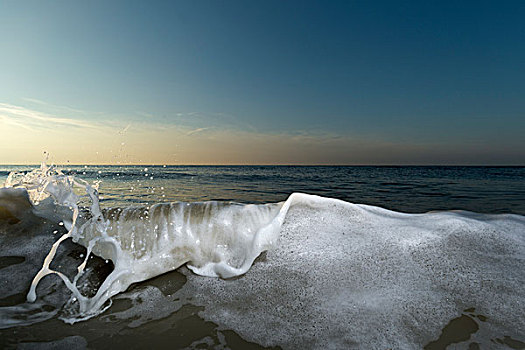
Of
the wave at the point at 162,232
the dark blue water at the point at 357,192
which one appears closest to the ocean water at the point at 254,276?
the wave at the point at 162,232

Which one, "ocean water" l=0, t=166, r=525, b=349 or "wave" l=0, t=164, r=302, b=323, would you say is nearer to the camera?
"ocean water" l=0, t=166, r=525, b=349

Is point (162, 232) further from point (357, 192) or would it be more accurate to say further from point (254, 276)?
point (357, 192)

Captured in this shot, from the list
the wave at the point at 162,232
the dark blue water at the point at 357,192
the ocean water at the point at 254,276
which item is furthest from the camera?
the dark blue water at the point at 357,192

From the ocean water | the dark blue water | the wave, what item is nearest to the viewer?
the ocean water

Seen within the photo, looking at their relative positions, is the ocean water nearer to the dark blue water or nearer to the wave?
the wave

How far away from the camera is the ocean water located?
1673 mm

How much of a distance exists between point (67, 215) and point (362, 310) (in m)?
3.17

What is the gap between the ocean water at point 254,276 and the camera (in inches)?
65.9

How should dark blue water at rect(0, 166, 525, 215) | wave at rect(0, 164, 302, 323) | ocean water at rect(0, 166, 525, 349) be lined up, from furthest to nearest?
dark blue water at rect(0, 166, 525, 215) < wave at rect(0, 164, 302, 323) < ocean water at rect(0, 166, 525, 349)

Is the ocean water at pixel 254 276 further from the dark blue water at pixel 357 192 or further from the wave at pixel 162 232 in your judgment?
the dark blue water at pixel 357 192

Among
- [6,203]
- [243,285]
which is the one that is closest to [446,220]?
[243,285]

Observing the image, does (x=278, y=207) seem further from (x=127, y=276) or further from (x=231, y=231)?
(x=127, y=276)

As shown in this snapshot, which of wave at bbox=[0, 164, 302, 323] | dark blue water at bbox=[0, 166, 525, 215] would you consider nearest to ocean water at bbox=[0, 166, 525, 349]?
wave at bbox=[0, 164, 302, 323]

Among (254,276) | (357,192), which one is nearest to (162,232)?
(254,276)
